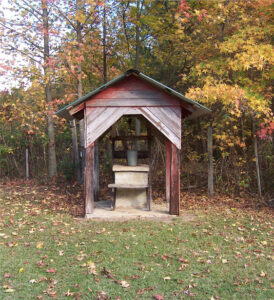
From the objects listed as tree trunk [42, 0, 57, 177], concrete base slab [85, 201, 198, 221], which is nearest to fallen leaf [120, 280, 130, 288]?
concrete base slab [85, 201, 198, 221]

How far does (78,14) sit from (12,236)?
764cm

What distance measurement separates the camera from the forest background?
9.05 m

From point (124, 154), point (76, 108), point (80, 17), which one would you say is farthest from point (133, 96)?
point (80, 17)

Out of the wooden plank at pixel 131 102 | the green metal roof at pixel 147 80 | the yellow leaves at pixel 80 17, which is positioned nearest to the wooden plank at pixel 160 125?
the wooden plank at pixel 131 102

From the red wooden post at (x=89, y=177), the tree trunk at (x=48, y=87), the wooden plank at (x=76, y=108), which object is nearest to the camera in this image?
the wooden plank at (x=76, y=108)

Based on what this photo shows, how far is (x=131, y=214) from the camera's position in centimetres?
822

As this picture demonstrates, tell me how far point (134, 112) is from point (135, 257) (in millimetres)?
3439

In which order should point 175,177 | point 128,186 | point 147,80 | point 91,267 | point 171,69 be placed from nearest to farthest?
point 91,267
point 147,80
point 175,177
point 128,186
point 171,69

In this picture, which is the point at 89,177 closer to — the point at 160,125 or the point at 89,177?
the point at 89,177

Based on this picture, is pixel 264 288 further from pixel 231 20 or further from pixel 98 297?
pixel 231 20

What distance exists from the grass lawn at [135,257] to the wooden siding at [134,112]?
6.21 ft

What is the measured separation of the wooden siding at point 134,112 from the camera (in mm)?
7918

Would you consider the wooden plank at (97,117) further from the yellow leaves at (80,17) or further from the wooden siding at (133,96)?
the yellow leaves at (80,17)

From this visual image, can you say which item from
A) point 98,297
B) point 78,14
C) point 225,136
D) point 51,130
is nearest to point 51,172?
point 51,130
